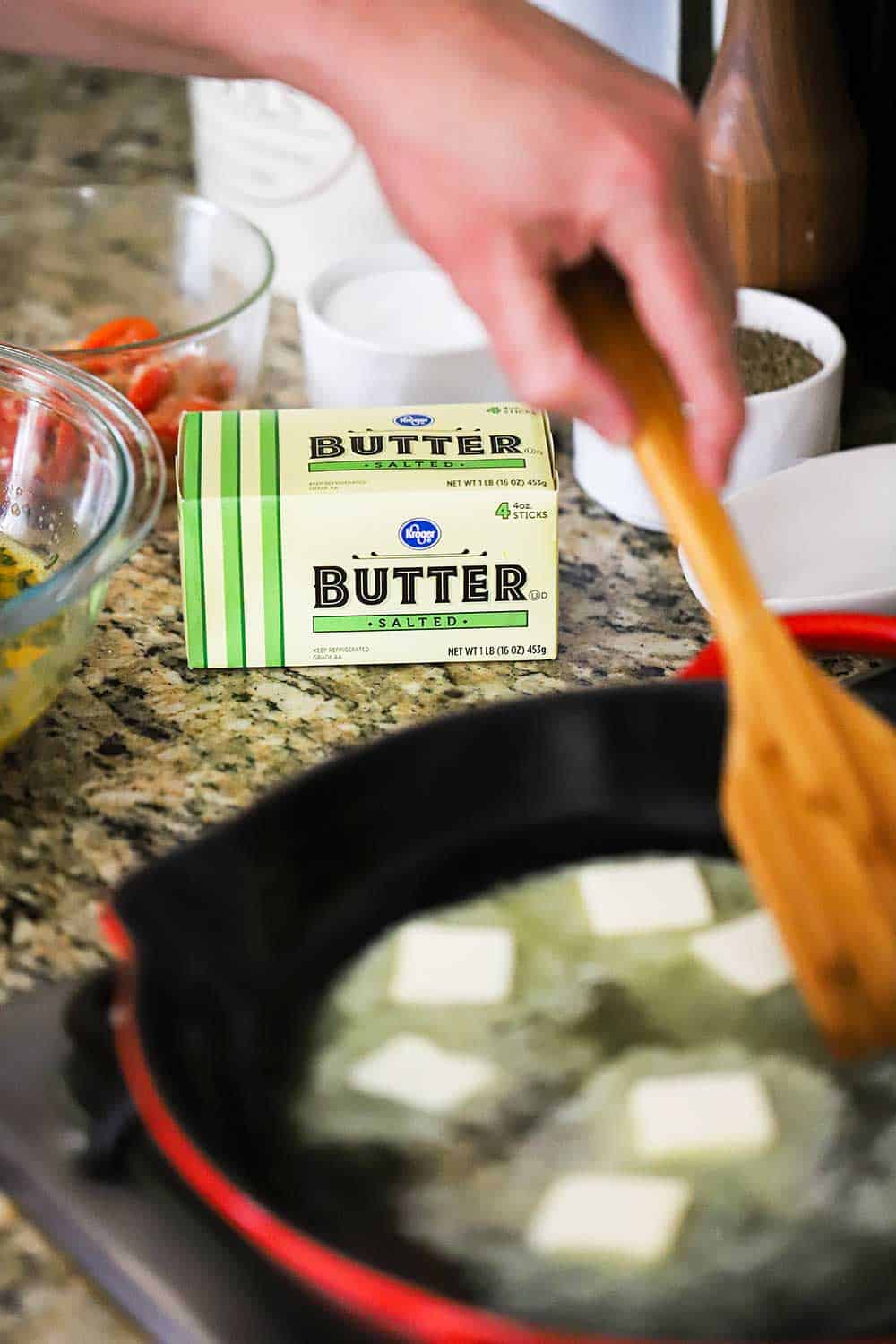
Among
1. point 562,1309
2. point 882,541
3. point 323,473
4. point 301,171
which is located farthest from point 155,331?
point 562,1309

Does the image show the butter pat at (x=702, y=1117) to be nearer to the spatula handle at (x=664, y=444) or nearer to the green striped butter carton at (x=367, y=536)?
the spatula handle at (x=664, y=444)

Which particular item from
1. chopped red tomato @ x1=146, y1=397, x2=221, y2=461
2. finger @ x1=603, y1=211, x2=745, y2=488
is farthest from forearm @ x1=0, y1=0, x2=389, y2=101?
chopped red tomato @ x1=146, y1=397, x2=221, y2=461

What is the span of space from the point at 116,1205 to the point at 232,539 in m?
0.39

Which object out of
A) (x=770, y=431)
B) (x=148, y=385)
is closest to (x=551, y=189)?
(x=770, y=431)

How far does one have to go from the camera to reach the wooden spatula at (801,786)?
63 cm

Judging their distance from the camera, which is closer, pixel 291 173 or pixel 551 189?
pixel 551 189

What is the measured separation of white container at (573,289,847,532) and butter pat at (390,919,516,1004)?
14.6 inches

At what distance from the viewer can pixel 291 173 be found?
1.30 m

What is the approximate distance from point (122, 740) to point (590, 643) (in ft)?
0.92

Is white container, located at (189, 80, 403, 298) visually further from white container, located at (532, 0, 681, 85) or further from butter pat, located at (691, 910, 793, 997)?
butter pat, located at (691, 910, 793, 997)

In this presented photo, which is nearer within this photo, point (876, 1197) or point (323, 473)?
point (876, 1197)

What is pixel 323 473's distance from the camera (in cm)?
91

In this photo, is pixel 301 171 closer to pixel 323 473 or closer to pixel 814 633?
pixel 323 473

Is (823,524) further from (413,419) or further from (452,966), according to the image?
(452,966)
